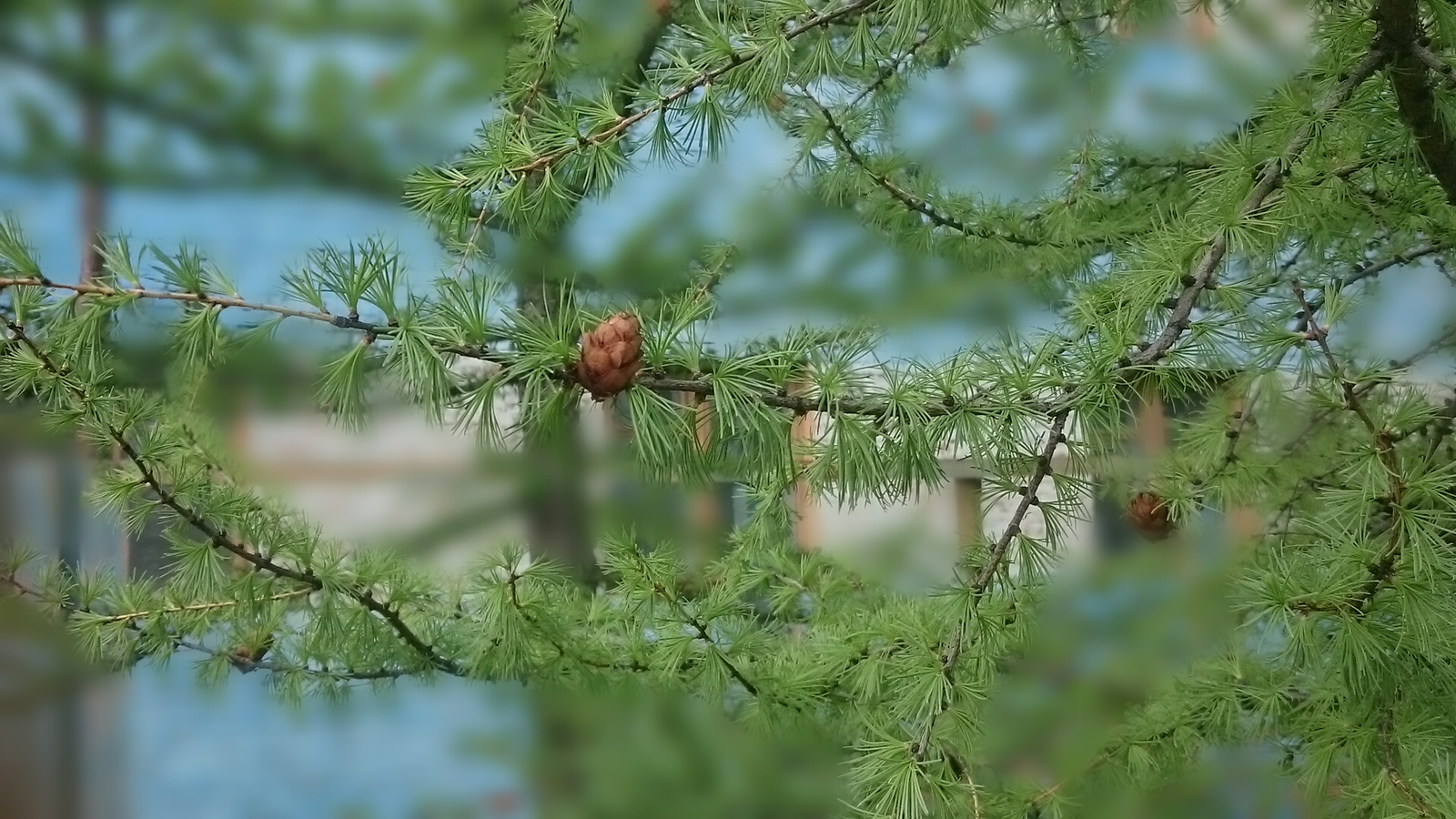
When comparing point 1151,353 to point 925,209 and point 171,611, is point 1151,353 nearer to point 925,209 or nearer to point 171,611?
point 925,209

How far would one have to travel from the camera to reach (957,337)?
0.73 metres

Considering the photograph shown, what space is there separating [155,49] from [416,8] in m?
0.21

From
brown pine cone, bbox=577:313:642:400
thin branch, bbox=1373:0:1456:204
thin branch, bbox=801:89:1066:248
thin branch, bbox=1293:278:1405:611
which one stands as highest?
thin branch, bbox=801:89:1066:248

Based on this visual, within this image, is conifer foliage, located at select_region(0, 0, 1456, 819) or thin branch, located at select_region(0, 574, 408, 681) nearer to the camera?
conifer foliage, located at select_region(0, 0, 1456, 819)

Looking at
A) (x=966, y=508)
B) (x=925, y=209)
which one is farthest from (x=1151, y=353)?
(x=966, y=508)

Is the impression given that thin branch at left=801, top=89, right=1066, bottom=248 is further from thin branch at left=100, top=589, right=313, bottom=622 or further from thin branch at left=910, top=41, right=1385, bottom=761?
thin branch at left=100, top=589, right=313, bottom=622

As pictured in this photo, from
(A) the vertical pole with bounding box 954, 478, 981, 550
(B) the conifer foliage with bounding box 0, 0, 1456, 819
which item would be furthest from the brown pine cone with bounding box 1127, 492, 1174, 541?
(A) the vertical pole with bounding box 954, 478, 981, 550

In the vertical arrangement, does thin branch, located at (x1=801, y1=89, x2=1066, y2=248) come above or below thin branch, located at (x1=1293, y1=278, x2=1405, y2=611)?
above

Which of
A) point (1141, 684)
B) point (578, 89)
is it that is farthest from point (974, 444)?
point (1141, 684)

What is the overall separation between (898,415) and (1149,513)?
38 cm

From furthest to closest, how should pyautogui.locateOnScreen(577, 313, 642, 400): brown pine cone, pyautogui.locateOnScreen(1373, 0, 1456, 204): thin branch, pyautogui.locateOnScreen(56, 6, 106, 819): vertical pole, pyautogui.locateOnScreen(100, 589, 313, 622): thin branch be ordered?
pyautogui.locateOnScreen(56, 6, 106, 819): vertical pole → pyautogui.locateOnScreen(100, 589, 313, 622): thin branch → pyautogui.locateOnScreen(1373, 0, 1456, 204): thin branch → pyautogui.locateOnScreen(577, 313, 642, 400): brown pine cone

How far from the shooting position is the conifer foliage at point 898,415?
0.32 meters

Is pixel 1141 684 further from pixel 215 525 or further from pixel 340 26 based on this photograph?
pixel 340 26

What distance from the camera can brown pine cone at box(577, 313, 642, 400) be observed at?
25cm
